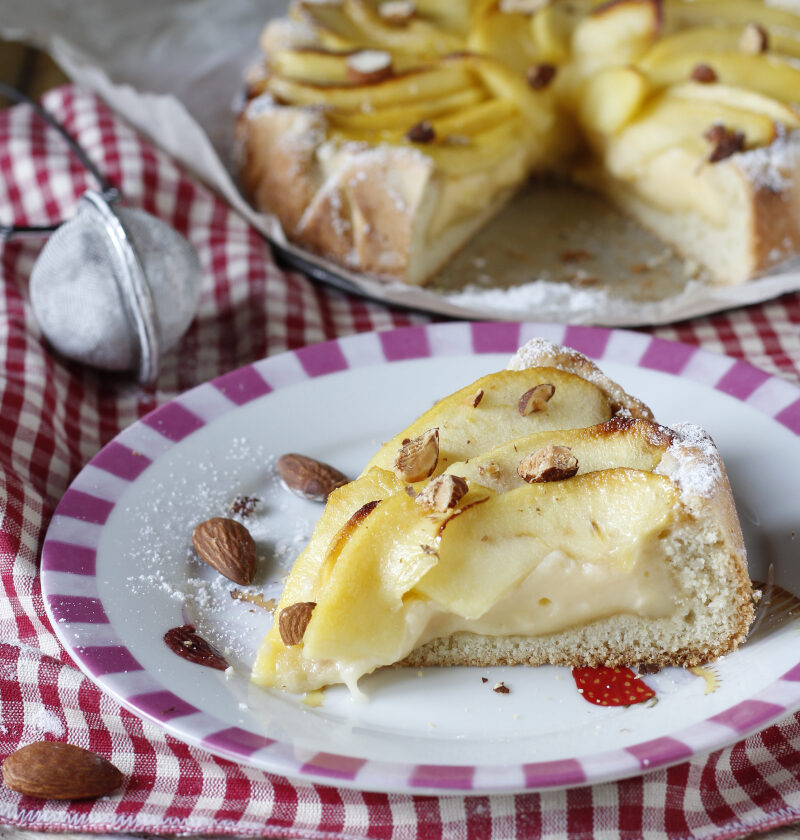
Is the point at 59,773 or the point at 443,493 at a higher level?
Answer: the point at 443,493

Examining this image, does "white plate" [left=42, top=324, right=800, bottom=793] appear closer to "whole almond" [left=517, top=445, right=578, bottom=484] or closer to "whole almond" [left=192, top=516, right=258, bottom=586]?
"whole almond" [left=192, top=516, right=258, bottom=586]

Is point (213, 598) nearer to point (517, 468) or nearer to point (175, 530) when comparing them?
point (175, 530)

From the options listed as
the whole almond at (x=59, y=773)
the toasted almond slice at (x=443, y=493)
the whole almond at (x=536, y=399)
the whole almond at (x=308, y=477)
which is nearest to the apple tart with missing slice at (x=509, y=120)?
the whole almond at (x=308, y=477)

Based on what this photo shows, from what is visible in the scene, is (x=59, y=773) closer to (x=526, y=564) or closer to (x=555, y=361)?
(x=526, y=564)

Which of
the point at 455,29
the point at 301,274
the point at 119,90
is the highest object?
the point at 455,29

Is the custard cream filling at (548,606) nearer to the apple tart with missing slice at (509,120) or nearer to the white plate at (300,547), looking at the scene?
the white plate at (300,547)

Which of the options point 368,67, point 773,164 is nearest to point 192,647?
point 368,67

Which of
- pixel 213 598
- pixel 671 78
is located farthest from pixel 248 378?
pixel 671 78
